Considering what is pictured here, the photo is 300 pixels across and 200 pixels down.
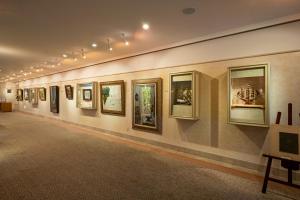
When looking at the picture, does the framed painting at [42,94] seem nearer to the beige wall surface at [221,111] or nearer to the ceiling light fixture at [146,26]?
the beige wall surface at [221,111]

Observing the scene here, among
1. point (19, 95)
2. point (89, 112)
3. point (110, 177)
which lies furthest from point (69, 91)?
point (19, 95)

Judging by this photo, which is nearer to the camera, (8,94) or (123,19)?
(123,19)

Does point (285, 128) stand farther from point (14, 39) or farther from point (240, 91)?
point (14, 39)

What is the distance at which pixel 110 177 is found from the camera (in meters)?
3.68

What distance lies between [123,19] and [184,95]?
7.62 ft

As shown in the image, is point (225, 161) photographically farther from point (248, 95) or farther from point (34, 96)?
point (34, 96)

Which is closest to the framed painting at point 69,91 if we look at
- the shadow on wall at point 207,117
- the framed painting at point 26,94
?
the shadow on wall at point 207,117

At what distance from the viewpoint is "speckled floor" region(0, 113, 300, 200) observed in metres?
3.06

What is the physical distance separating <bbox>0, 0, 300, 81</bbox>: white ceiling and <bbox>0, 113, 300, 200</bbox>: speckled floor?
3034 mm

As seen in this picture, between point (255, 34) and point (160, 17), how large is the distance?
1.98m

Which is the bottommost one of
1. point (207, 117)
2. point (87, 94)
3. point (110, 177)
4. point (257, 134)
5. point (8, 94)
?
point (110, 177)

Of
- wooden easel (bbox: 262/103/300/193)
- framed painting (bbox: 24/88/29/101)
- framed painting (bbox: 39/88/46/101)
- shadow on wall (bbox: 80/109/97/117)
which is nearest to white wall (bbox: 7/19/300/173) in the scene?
wooden easel (bbox: 262/103/300/193)

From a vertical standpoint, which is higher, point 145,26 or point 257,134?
point 145,26

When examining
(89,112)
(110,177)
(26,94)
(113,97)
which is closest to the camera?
(110,177)
